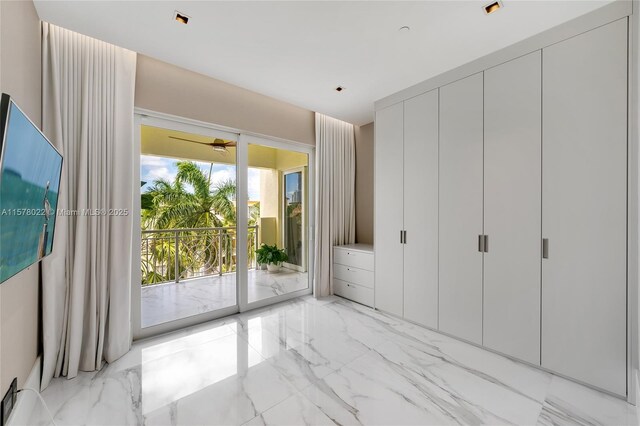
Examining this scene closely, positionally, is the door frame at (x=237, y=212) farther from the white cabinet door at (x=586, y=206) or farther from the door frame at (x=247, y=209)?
the white cabinet door at (x=586, y=206)

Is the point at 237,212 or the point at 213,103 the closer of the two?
the point at 213,103

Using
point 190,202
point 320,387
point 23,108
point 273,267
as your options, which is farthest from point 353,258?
point 23,108

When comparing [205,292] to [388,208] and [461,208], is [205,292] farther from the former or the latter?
[461,208]

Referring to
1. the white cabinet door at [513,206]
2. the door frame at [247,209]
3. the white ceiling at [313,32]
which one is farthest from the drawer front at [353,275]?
the white ceiling at [313,32]

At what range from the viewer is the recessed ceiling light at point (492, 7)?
1.74m

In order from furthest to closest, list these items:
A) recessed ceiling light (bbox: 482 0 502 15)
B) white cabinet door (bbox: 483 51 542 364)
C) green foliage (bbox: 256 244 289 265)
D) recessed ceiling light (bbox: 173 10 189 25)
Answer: green foliage (bbox: 256 244 289 265) → white cabinet door (bbox: 483 51 542 364) → recessed ceiling light (bbox: 173 10 189 25) → recessed ceiling light (bbox: 482 0 502 15)

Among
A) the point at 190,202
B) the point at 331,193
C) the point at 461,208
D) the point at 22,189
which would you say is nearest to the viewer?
the point at 22,189

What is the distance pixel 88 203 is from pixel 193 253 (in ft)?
4.87

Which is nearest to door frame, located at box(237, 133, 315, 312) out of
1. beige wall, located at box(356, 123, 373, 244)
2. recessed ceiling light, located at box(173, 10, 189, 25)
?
beige wall, located at box(356, 123, 373, 244)

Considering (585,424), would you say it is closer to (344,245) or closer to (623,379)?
(623,379)

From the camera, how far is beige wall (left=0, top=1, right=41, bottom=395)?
131 cm

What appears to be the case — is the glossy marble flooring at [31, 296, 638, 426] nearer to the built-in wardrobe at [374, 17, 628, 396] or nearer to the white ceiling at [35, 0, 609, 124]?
the built-in wardrobe at [374, 17, 628, 396]

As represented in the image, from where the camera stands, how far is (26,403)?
1532mm

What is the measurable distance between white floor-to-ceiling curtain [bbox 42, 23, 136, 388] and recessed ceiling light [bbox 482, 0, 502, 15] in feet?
9.13
